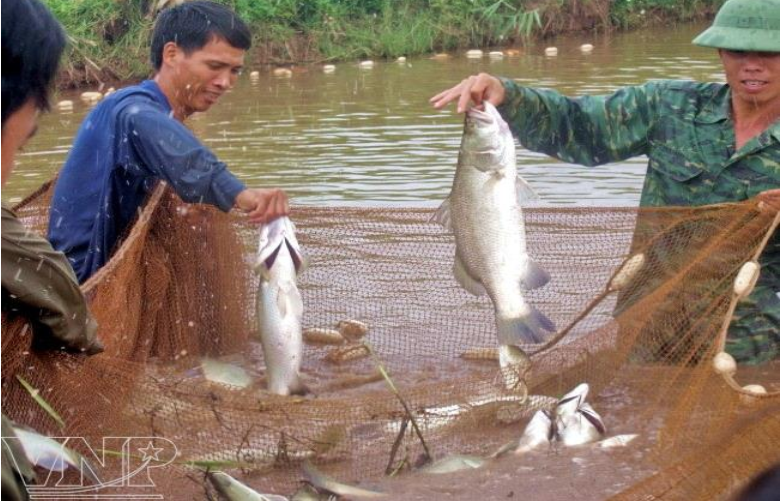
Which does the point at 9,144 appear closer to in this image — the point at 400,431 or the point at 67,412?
the point at 67,412

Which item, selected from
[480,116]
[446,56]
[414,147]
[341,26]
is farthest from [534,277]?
[341,26]

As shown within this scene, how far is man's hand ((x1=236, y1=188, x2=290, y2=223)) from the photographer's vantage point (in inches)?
203

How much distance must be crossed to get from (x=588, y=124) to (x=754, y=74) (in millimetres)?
827

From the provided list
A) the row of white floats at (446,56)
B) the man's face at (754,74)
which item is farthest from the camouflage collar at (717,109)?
the row of white floats at (446,56)

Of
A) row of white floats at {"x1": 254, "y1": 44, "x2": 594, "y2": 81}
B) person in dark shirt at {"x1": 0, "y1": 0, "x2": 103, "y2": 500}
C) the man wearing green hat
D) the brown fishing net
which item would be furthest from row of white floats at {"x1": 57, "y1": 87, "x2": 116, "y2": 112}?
person in dark shirt at {"x1": 0, "y1": 0, "x2": 103, "y2": 500}

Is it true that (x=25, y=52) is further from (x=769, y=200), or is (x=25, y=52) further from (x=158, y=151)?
(x=769, y=200)

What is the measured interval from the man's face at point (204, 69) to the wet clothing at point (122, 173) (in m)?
0.13

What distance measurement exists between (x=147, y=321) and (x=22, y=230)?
2.68m

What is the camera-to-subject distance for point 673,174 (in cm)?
548

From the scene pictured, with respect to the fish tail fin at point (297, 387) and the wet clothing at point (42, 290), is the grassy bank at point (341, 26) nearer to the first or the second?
the fish tail fin at point (297, 387)

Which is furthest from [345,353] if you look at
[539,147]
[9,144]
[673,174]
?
[9,144]

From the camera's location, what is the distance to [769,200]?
4719 mm

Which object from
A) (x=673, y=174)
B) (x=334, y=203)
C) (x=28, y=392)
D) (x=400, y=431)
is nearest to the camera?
(x=28, y=392)

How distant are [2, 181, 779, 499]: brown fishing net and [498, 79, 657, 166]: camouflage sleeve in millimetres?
342
